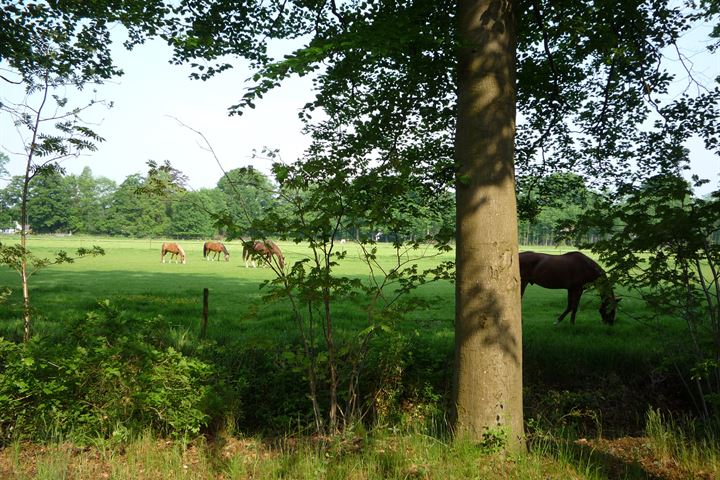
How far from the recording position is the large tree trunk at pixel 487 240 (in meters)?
4.23

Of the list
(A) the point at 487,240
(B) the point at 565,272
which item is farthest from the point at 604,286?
(B) the point at 565,272

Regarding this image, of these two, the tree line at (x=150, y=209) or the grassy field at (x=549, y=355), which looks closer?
the tree line at (x=150, y=209)

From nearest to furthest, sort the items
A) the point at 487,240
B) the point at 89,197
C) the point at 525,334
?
the point at 487,240
the point at 525,334
the point at 89,197

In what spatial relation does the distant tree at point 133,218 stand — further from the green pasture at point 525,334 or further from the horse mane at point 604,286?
the horse mane at point 604,286

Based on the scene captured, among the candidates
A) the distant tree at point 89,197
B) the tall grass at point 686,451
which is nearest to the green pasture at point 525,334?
the tall grass at point 686,451

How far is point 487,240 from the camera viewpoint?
Answer: 13.9 feet

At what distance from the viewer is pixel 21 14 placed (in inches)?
313

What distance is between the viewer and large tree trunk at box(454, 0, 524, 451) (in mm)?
4227

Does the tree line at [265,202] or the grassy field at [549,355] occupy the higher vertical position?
the tree line at [265,202]

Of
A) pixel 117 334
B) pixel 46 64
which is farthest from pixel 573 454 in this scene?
pixel 46 64

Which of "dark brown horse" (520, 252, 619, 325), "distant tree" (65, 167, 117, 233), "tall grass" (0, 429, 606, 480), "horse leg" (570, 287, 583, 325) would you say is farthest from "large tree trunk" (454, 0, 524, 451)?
"distant tree" (65, 167, 117, 233)

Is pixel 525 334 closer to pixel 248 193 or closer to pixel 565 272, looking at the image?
pixel 565 272

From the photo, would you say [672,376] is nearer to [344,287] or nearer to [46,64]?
[344,287]

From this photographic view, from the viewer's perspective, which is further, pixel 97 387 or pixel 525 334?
pixel 525 334
